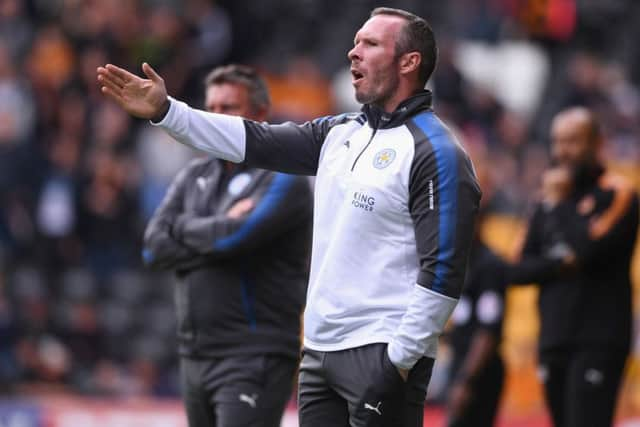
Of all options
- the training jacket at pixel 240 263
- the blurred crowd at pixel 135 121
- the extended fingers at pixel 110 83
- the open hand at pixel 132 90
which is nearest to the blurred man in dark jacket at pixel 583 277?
the training jacket at pixel 240 263

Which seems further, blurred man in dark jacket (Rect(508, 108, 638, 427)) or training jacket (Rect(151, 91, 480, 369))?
blurred man in dark jacket (Rect(508, 108, 638, 427))

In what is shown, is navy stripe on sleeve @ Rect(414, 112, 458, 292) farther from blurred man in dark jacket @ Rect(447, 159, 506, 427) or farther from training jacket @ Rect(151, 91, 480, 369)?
blurred man in dark jacket @ Rect(447, 159, 506, 427)

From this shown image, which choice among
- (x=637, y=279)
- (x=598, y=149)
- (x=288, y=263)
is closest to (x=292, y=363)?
(x=288, y=263)

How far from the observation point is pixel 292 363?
6996mm

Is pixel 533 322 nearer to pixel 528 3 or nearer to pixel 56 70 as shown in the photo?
pixel 528 3

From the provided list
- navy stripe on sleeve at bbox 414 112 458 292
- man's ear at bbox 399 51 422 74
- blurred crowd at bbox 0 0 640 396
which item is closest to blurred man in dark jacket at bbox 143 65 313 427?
man's ear at bbox 399 51 422 74

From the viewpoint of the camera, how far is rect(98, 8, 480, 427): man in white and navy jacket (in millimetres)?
5383

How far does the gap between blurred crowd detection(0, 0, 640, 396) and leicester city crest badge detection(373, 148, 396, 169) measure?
6.72 m

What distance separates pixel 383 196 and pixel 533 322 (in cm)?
827

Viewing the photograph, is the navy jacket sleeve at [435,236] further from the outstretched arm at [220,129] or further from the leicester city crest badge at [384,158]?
the outstretched arm at [220,129]

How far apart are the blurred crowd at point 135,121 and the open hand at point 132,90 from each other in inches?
276

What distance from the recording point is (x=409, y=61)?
564 cm

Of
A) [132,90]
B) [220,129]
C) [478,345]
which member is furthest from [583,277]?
[132,90]

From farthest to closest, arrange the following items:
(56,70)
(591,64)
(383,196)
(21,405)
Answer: (591,64) < (56,70) < (21,405) < (383,196)
